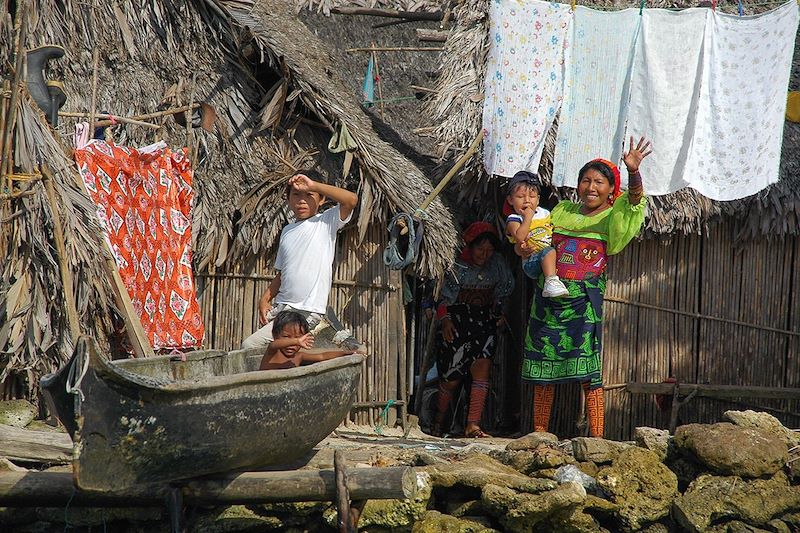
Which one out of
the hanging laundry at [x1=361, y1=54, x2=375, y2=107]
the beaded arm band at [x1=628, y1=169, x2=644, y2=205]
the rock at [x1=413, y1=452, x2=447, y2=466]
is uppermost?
the hanging laundry at [x1=361, y1=54, x2=375, y2=107]

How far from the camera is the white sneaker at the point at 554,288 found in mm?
7017

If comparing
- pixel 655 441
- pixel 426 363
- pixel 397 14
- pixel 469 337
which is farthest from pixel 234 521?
pixel 397 14

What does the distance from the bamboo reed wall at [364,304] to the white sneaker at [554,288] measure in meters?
1.32

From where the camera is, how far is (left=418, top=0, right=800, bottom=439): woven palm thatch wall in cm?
803

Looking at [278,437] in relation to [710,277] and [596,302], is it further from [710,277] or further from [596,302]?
[710,277]

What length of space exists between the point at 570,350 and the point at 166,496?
9.24 feet

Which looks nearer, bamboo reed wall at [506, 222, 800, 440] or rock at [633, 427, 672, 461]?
rock at [633, 427, 672, 461]

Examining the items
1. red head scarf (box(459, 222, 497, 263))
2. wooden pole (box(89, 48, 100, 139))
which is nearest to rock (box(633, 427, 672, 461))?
red head scarf (box(459, 222, 497, 263))

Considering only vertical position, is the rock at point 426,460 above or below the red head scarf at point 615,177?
below

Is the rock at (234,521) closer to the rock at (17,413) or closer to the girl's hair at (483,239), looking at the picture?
the rock at (17,413)

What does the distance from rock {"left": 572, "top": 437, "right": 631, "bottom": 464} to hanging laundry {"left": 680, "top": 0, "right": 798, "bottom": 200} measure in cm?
185

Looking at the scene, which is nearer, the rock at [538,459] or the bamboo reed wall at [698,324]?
the rock at [538,459]

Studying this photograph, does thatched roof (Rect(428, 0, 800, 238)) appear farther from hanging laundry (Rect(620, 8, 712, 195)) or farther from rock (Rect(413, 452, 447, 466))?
rock (Rect(413, 452, 447, 466))

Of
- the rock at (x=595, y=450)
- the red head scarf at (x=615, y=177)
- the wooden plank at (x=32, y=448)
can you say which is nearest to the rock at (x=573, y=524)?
the rock at (x=595, y=450)
